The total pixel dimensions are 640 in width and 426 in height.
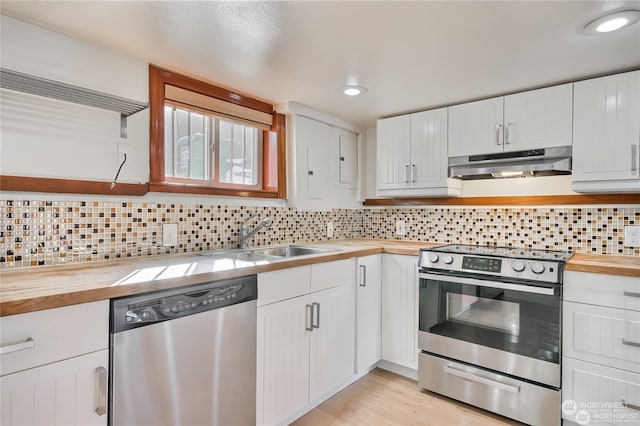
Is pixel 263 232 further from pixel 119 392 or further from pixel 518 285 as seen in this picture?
pixel 518 285

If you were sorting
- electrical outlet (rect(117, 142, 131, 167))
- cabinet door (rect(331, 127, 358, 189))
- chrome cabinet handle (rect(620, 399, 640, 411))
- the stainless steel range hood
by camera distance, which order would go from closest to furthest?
chrome cabinet handle (rect(620, 399, 640, 411))
electrical outlet (rect(117, 142, 131, 167))
the stainless steel range hood
cabinet door (rect(331, 127, 358, 189))

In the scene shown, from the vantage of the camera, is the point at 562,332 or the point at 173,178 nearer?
the point at 562,332

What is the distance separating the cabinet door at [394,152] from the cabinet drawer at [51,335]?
2.25 meters

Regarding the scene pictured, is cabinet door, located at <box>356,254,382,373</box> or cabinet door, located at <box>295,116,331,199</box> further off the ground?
cabinet door, located at <box>295,116,331,199</box>

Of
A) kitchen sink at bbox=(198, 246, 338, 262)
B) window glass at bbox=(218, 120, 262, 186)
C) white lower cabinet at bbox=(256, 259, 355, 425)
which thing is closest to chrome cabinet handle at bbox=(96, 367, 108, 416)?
white lower cabinet at bbox=(256, 259, 355, 425)

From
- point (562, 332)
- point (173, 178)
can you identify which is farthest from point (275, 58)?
point (562, 332)

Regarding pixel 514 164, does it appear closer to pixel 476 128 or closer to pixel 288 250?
pixel 476 128

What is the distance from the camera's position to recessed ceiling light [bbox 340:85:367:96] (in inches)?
90.4

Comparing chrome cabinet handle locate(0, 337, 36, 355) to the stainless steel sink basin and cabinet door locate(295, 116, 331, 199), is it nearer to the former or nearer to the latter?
the stainless steel sink basin

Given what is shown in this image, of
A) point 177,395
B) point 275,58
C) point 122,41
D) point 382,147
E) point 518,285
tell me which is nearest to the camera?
point 177,395

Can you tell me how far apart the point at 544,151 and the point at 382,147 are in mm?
1189

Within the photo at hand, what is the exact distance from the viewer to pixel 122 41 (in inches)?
66.0

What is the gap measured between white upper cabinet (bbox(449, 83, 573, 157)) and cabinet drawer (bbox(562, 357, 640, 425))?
1.30m

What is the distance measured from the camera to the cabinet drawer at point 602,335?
5.61 feet
